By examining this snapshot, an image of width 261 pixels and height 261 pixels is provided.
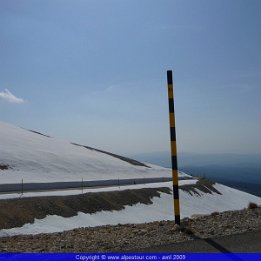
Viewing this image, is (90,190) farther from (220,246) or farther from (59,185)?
(220,246)

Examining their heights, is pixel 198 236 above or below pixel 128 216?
above

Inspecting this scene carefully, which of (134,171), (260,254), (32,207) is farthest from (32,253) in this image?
(134,171)

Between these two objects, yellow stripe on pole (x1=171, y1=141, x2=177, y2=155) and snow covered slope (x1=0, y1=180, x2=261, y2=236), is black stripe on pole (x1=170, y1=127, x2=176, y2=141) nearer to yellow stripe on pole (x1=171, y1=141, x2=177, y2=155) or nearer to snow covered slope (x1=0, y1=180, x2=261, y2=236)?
yellow stripe on pole (x1=171, y1=141, x2=177, y2=155)

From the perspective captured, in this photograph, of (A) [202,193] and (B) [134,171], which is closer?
(A) [202,193]

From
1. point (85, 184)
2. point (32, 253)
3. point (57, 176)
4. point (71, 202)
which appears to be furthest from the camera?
point (57, 176)

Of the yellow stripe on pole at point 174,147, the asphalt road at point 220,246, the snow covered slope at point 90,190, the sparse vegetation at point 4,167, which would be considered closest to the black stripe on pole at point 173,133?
the yellow stripe on pole at point 174,147

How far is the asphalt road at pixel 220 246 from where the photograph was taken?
7.80m

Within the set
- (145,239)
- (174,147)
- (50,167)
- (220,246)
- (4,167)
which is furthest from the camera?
(50,167)

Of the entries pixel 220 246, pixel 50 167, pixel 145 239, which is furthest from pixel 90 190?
pixel 220 246

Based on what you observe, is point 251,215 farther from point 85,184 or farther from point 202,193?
point 202,193

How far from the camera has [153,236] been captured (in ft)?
32.2

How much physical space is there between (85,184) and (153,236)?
53061mm

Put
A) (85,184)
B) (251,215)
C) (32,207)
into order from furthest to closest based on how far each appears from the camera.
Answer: (85,184) < (32,207) < (251,215)

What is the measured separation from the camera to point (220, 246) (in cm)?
812
